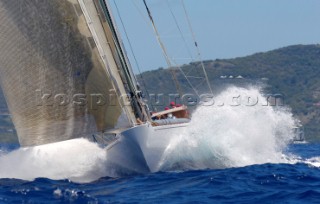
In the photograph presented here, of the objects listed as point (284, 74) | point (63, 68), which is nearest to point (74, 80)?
point (63, 68)

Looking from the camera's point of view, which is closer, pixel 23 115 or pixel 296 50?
pixel 23 115

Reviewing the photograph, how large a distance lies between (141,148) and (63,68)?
250 cm

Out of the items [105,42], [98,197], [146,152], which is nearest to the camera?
[98,197]

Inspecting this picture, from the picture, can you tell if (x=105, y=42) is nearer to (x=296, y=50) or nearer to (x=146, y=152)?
(x=146, y=152)

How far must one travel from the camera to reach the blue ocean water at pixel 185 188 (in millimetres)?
12984

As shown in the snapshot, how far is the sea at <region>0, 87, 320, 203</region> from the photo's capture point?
13.4m

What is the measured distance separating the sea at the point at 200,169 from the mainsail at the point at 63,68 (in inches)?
23.8

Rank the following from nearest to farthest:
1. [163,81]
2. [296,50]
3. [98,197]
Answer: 1. [98,197]
2. [163,81]
3. [296,50]

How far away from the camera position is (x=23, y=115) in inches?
687

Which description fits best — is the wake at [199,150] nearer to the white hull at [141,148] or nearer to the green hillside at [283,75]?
the white hull at [141,148]

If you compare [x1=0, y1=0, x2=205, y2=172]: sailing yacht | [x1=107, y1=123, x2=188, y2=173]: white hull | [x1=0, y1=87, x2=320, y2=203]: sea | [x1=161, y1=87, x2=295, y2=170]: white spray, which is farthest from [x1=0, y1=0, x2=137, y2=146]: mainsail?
[x1=161, y1=87, x2=295, y2=170]: white spray

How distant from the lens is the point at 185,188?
13.9 m

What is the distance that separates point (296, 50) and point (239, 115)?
94107mm

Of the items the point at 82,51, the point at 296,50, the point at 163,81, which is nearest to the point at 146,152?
the point at 82,51
